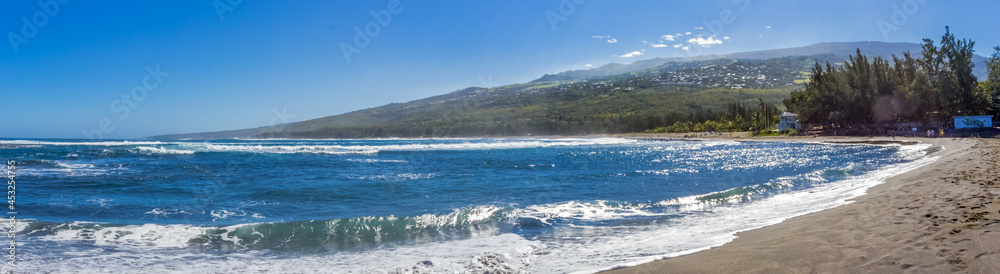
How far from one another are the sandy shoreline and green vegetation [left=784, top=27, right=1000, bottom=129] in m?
51.5

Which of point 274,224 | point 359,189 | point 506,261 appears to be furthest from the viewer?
point 359,189

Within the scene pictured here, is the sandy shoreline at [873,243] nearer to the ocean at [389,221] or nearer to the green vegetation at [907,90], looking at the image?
the ocean at [389,221]

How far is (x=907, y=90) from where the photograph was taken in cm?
5034

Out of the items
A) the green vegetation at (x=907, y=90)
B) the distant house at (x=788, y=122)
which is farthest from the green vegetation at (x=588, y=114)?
the green vegetation at (x=907, y=90)

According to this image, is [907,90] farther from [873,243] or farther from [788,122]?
[873,243]

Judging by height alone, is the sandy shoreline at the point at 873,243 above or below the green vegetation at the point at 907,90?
below

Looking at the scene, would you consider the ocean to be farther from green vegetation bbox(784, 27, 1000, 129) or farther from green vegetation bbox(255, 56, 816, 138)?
green vegetation bbox(255, 56, 816, 138)

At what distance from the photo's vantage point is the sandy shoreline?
174 inches

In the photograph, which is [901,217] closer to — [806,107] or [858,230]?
[858,230]

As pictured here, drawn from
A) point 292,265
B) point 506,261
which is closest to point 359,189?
point 292,265

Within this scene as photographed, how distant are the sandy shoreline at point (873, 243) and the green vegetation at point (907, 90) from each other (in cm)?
5148

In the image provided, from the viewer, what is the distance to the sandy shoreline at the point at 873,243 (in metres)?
4.43

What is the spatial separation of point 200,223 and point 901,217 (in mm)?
10838

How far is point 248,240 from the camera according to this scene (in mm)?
7469
